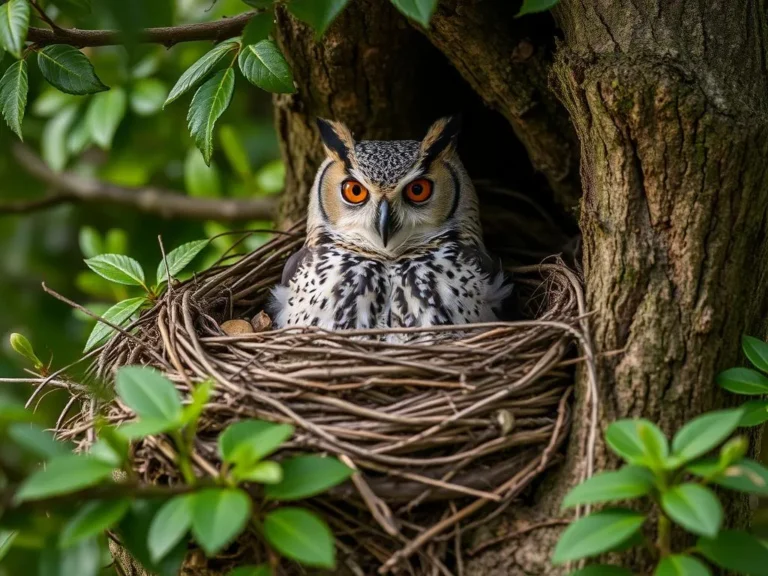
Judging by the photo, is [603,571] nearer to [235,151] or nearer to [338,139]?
[338,139]

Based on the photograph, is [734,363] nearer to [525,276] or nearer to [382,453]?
[382,453]

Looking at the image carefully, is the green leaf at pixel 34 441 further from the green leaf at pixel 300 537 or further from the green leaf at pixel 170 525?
the green leaf at pixel 300 537

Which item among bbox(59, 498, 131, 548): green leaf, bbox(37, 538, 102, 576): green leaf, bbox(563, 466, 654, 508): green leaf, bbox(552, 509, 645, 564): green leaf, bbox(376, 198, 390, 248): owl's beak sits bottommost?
bbox(37, 538, 102, 576): green leaf

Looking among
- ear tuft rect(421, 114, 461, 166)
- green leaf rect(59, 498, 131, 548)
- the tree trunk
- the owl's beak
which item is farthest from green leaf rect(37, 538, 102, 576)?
ear tuft rect(421, 114, 461, 166)

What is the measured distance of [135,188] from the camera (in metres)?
4.50

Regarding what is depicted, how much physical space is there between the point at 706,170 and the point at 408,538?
1085 millimetres

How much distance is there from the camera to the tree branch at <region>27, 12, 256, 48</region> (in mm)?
2482

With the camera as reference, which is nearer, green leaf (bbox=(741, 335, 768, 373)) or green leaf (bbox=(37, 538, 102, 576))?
green leaf (bbox=(37, 538, 102, 576))

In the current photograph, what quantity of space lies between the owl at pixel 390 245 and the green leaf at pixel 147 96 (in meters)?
0.90

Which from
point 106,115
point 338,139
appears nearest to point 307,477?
point 338,139

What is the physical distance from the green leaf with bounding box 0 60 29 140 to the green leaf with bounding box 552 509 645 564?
64.5 inches

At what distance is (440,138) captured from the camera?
3152mm

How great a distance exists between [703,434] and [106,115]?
2.79 meters

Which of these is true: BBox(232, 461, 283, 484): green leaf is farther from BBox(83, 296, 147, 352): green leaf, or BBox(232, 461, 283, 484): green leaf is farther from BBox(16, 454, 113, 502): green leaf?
BBox(83, 296, 147, 352): green leaf
